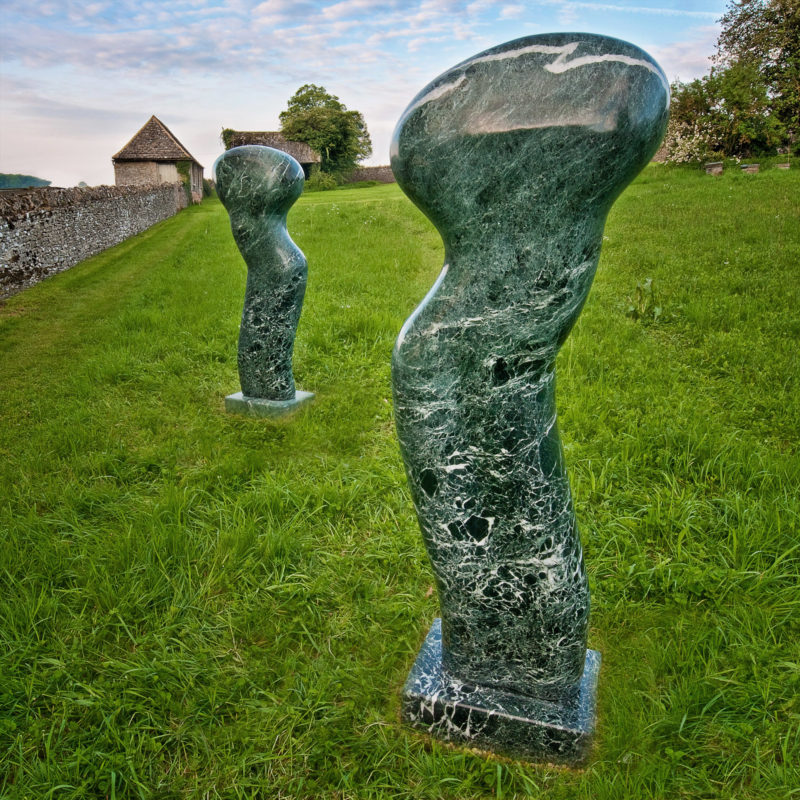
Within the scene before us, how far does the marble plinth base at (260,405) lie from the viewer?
16.9ft

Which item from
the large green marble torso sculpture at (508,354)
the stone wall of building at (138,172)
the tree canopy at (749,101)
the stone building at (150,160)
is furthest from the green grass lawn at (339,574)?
the stone wall of building at (138,172)

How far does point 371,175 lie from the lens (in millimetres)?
46312

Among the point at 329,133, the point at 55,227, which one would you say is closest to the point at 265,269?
the point at 55,227

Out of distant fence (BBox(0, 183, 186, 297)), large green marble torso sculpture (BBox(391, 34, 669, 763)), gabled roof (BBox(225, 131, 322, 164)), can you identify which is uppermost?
gabled roof (BBox(225, 131, 322, 164))

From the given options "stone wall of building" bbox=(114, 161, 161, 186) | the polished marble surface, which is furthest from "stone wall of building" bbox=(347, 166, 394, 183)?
the polished marble surface

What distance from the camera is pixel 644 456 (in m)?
3.86

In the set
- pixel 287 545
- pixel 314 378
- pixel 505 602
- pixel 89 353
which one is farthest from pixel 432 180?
pixel 89 353

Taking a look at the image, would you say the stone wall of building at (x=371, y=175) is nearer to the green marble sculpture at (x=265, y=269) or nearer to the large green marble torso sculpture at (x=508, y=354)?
→ the green marble sculpture at (x=265, y=269)

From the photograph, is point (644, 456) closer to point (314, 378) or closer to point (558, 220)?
point (558, 220)

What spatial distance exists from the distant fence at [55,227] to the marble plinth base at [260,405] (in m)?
7.69

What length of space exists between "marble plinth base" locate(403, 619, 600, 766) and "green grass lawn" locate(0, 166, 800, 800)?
75 mm

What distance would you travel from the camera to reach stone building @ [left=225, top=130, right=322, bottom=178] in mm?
39875

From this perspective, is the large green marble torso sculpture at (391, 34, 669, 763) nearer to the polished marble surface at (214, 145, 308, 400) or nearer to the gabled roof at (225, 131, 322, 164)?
the polished marble surface at (214, 145, 308, 400)

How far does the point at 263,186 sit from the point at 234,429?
1.95 metres
